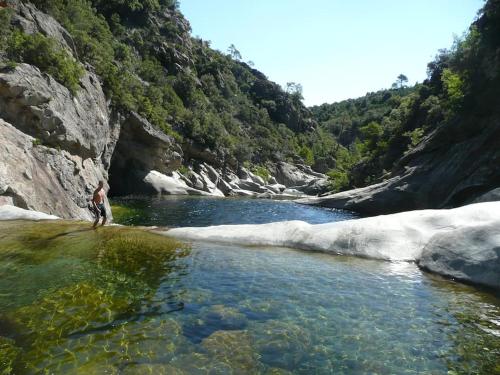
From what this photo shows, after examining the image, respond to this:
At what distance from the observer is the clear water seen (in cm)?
701

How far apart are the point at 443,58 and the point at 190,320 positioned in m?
80.5

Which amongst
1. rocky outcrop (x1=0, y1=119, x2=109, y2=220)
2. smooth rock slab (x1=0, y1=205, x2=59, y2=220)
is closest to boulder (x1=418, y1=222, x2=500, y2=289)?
smooth rock slab (x1=0, y1=205, x2=59, y2=220)

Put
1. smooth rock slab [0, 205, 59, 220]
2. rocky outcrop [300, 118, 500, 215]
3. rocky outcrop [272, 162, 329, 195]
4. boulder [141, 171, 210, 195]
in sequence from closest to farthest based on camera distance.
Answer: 1. smooth rock slab [0, 205, 59, 220]
2. rocky outcrop [300, 118, 500, 215]
3. boulder [141, 171, 210, 195]
4. rocky outcrop [272, 162, 329, 195]

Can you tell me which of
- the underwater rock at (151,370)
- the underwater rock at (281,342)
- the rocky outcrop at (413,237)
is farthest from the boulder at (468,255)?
the underwater rock at (151,370)

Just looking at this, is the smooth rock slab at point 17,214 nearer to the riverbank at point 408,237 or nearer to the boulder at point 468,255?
the riverbank at point 408,237

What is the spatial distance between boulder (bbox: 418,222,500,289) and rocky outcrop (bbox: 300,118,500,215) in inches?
547

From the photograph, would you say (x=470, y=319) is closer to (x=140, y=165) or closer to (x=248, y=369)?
(x=248, y=369)

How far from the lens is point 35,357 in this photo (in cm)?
678

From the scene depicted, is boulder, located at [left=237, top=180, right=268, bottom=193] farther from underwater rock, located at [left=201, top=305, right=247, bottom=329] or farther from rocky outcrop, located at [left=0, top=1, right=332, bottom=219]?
underwater rock, located at [left=201, top=305, right=247, bottom=329]

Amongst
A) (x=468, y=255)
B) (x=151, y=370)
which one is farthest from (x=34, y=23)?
(x=468, y=255)

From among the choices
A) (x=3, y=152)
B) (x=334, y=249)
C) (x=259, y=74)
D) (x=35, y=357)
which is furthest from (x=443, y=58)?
(x=259, y=74)

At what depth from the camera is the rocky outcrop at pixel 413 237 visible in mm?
12289

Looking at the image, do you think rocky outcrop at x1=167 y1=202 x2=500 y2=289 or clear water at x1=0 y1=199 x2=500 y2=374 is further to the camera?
rocky outcrop at x1=167 y1=202 x2=500 y2=289

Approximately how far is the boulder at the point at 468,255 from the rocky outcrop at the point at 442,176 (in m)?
13.9
